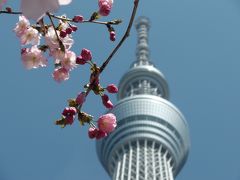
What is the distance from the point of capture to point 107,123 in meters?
3.15

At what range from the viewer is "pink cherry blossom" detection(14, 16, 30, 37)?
3.26 metres

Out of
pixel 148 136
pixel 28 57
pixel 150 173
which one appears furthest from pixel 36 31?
pixel 148 136

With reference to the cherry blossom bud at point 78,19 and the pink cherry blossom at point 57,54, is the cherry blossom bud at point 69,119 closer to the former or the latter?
the pink cherry blossom at point 57,54

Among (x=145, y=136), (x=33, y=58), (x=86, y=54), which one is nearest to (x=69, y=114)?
(x=86, y=54)

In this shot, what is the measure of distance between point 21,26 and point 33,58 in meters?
0.28

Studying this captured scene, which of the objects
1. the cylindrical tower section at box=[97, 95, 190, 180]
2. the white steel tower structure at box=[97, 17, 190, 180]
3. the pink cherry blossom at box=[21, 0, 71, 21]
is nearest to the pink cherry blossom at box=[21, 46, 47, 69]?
the pink cherry blossom at box=[21, 0, 71, 21]

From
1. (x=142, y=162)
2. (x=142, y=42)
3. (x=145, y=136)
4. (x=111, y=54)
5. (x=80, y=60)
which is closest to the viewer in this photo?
(x=111, y=54)

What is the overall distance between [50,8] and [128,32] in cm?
99

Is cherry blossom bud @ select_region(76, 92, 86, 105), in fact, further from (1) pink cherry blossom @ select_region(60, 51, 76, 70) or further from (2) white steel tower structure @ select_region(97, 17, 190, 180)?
(2) white steel tower structure @ select_region(97, 17, 190, 180)

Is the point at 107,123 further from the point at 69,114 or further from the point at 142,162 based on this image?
the point at 142,162

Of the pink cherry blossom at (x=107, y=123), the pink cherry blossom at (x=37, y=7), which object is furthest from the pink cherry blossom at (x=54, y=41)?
the pink cherry blossom at (x=37, y=7)

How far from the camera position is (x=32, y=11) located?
Result: 5.16 ft

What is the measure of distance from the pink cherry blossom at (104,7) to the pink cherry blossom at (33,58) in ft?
1.86

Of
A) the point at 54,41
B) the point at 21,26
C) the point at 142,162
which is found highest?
the point at 142,162
